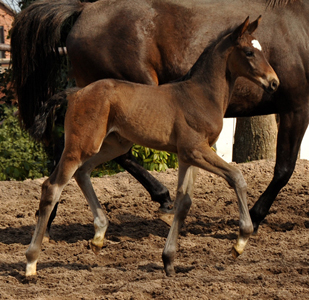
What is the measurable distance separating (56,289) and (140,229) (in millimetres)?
1865

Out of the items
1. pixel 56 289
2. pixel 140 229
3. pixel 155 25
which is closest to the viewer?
pixel 56 289

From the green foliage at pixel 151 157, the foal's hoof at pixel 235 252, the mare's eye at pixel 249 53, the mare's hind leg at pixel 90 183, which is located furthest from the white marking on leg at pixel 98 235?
the green foliage at pixel 151 157

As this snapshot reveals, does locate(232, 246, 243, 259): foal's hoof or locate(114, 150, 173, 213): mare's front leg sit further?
locate(114, 150, 173, 213): mare's front leg

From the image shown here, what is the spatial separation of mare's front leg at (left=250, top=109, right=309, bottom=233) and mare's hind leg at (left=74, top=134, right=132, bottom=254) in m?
1.58

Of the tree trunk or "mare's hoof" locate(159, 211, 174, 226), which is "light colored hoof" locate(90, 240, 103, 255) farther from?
the tree trunk

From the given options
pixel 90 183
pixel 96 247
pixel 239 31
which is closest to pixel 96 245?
pixel 96 247

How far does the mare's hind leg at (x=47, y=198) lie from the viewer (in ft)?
13.2

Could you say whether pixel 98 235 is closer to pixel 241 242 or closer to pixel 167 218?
pixel 241 242

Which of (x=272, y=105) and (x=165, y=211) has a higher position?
(x=272, y=105)

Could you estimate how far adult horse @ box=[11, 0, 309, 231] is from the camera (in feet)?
16.6

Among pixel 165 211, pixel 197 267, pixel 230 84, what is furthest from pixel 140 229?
pixel 230 84

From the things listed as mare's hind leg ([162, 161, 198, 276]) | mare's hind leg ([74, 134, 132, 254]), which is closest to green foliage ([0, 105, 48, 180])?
mare's hind leg ([74, 134, 132, 254])

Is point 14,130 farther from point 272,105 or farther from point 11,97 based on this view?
point 272,105

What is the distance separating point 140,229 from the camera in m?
5.45
